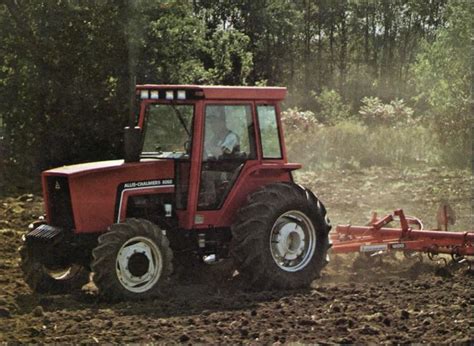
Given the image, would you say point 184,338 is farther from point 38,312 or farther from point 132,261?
point 132,261

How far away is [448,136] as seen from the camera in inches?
1046

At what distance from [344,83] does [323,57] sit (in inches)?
117

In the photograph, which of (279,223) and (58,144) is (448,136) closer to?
(58,144)

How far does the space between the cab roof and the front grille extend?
137cm

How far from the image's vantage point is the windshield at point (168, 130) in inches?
366

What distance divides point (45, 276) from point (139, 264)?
1131 millimetres

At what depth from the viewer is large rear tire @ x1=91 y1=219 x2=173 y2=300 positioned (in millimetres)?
8406

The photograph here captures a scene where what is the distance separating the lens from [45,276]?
9141 millimetres

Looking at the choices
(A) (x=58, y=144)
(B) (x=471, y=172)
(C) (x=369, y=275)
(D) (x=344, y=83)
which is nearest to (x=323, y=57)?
(D) (x=344, y=83)

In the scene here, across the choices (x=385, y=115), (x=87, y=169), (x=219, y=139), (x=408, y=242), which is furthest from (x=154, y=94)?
(x=385, y=115)

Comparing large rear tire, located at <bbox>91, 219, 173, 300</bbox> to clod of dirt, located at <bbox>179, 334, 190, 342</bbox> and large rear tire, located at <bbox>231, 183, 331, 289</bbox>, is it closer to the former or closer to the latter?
large rear tire, located at <bbox>231, 183, 331, 289</bbox>

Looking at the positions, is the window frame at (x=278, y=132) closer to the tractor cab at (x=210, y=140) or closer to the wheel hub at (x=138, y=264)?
the tractor cab at (x=210, y=140)

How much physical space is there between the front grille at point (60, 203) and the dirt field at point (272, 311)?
739 millimetres

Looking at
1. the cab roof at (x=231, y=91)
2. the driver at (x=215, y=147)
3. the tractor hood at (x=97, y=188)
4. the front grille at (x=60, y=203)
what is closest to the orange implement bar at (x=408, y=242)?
the driver at (x=215, y=147)
